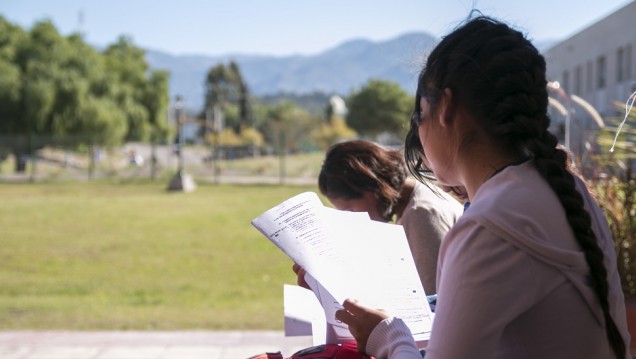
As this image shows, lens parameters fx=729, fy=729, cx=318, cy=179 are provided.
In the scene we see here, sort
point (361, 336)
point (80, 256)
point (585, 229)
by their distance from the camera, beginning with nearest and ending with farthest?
point (585, 229) → point (361, 336) → point (80, 256)

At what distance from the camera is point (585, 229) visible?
3.96ft

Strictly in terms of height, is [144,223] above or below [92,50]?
→ below

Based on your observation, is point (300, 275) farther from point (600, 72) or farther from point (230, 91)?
point (230, 91)

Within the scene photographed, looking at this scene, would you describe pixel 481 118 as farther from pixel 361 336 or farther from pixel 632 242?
pixel 632 242

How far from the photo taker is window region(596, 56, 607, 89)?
32022 millimetres

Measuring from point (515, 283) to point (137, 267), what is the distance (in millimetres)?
9355

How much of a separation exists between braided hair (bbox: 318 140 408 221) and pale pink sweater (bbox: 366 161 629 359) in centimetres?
133

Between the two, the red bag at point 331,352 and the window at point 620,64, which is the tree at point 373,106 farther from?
the red bag at point 331,352

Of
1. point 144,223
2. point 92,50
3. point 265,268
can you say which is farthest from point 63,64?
point 265,268

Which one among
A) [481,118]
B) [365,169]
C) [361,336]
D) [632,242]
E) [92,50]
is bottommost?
[632,242]

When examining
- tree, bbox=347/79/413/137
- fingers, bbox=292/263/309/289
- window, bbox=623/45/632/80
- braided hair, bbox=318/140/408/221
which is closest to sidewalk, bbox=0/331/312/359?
braided hair, bbox=318/140/408/221

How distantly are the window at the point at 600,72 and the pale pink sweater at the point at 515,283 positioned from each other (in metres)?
33.3

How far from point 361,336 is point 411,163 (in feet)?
1.34

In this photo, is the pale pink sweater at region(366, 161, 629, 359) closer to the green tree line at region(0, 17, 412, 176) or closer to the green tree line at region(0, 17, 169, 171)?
the green tree line at region(0, 17, 412, 176)
